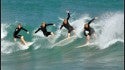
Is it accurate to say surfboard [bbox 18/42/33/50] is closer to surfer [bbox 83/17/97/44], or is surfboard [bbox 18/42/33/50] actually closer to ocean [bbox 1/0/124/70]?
ocean [bbox 1/0/124/70]

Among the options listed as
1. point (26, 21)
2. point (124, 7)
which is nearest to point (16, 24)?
point (26, 21)

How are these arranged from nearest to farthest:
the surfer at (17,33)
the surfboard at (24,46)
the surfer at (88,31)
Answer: the surfer at (88,31)
the surfer at (17,33)
the surfboard at (24,46)

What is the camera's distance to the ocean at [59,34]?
10.9m

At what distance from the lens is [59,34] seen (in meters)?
11.0

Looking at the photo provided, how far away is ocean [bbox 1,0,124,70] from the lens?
1090cm

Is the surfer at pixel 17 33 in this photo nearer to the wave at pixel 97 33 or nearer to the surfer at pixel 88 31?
the wave at pixel 97 33

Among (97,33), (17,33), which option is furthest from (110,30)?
(17,33)

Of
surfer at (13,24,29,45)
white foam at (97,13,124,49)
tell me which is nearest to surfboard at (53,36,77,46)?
white foam at (97,13,124,49)

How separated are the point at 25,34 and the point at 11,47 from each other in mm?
423

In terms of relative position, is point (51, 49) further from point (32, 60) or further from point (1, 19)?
point (1, 19)

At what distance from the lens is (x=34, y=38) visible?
11180 mm

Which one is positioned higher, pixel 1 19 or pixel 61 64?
pixel 1 19

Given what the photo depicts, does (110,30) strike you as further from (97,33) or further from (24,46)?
(24,46)

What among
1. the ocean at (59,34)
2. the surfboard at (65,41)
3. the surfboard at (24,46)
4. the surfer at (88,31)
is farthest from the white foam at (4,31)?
the surfer at (88,31)
